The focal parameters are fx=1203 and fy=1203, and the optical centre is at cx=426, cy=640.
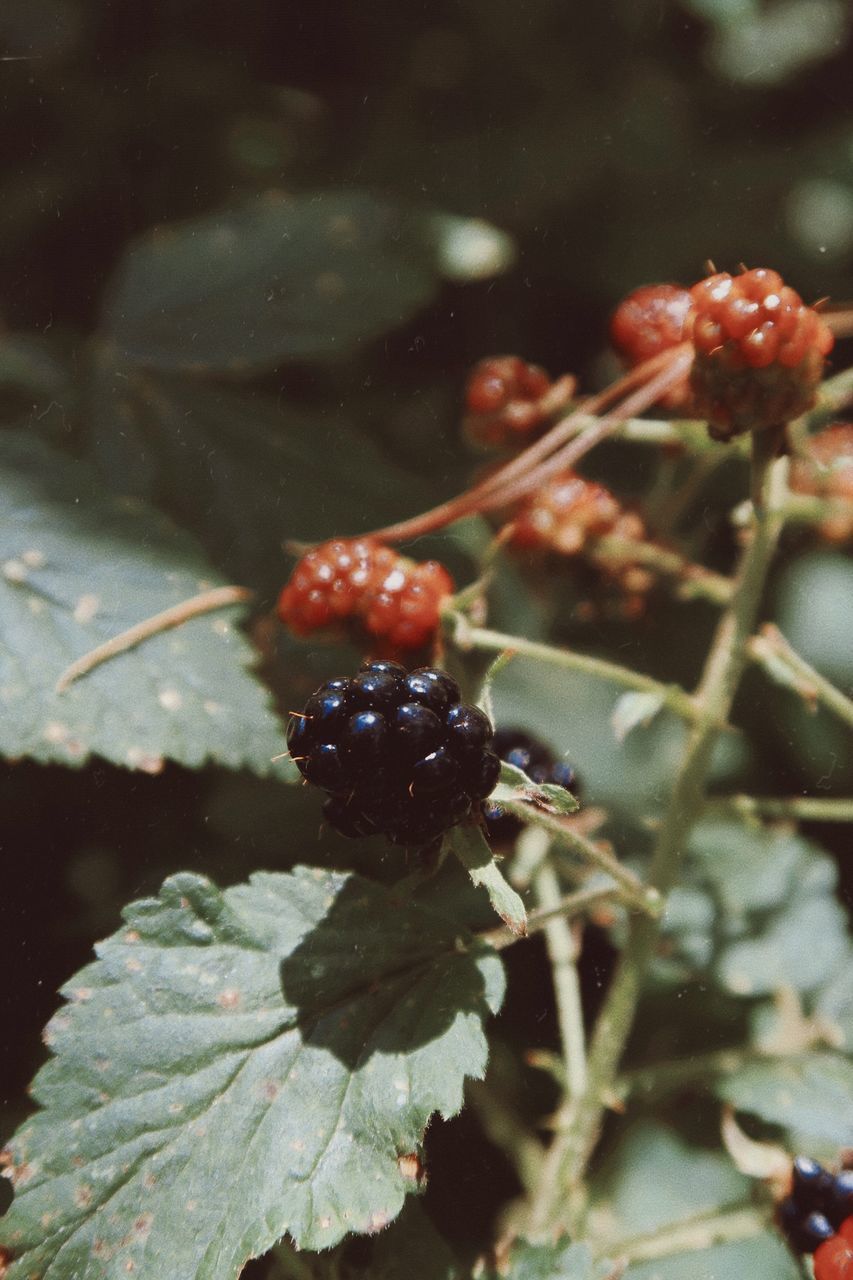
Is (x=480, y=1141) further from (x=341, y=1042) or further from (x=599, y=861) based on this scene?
(x=599, y=861)

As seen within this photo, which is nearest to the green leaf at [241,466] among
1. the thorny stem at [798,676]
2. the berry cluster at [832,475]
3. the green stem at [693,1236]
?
the berry cluster at [832,475]

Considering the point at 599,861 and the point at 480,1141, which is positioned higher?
the point at 599,861

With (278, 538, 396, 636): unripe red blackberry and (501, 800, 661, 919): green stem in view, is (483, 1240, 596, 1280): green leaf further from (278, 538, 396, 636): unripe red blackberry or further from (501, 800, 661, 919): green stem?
(278, 538, 396, 636): unripe red blackberry

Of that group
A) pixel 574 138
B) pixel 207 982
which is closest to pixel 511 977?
pixel 207 982

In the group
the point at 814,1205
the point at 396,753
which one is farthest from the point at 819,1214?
the point at 396,753

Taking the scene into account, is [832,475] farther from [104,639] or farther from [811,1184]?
[104,639]

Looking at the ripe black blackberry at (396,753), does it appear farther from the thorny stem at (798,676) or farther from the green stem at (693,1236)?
the green stem at (693,1236)
